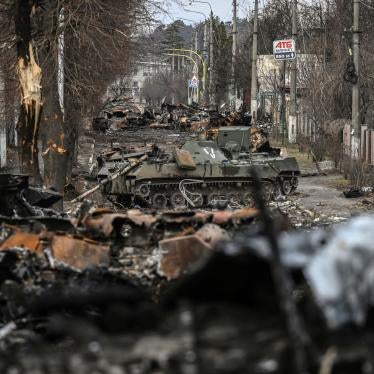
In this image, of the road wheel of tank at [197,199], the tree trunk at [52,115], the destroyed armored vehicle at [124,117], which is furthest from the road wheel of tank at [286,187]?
the destroyed armored vehicle at [124,117]

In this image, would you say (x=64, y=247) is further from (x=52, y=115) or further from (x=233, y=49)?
(x=233, y=49)

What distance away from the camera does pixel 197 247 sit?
610 centimetres

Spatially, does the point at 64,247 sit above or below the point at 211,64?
below

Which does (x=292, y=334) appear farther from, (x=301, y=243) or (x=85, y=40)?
(x=85, y=40)

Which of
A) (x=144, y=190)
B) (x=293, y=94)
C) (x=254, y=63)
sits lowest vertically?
(x=144, y=190)

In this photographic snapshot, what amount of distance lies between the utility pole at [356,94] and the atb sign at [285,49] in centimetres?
883

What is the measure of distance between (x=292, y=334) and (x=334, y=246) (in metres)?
0.34

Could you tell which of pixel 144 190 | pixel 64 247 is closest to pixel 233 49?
pixel 144 190

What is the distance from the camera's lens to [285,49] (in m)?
33.3

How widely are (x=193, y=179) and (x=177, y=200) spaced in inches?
24.6

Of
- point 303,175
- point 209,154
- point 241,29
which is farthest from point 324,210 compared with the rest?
point 241,29

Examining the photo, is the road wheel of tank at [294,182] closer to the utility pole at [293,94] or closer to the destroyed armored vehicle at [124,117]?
the utility pole at [293,94]

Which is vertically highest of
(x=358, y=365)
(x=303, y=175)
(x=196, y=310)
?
(x=196, y=310)

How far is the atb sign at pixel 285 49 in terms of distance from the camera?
3309cm
